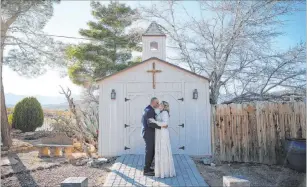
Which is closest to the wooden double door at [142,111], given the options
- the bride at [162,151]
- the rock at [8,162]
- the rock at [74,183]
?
the bride at [162,151]

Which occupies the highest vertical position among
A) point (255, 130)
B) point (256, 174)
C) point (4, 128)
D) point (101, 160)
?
point (255, 130)

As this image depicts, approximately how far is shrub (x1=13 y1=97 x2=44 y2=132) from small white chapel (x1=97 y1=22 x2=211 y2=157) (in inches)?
358

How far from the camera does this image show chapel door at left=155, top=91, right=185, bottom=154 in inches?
344

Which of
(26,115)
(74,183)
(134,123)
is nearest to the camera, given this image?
(74,183)

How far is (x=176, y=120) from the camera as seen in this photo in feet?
28.9

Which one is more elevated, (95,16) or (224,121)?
(95,16)

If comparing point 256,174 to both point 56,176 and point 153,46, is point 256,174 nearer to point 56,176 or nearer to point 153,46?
point 56,176

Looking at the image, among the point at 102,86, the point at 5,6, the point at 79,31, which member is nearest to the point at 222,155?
the point at 102,86

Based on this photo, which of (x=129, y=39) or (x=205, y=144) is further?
(x=129, y=39)

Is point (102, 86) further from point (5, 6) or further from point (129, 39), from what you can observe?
point (129, 39)

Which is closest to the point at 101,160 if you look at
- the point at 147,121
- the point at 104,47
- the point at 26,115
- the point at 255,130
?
the point at 147,121

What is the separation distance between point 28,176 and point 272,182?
657cm

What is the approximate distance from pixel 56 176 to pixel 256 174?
569cm

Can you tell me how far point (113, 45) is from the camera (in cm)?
1873
